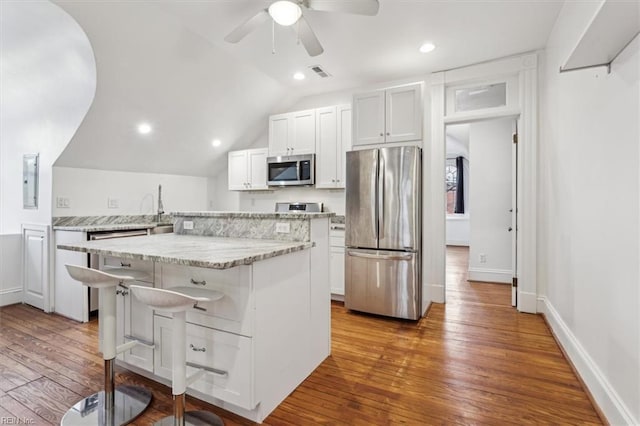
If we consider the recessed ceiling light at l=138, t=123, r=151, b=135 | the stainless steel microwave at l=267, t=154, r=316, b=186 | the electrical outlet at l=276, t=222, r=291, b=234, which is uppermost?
the recessed ceiling light at l=138, t=123, r=151, b=135

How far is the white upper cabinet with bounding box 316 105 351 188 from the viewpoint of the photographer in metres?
3.95

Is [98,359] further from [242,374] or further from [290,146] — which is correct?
[290,146]

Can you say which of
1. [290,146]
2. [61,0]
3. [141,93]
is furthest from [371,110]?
[61,0]

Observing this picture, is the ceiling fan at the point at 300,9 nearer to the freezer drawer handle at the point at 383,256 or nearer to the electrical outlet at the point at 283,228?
the electrical outlet at the point at 283,228

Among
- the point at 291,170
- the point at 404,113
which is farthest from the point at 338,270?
the point at 404,113

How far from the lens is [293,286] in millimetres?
1996

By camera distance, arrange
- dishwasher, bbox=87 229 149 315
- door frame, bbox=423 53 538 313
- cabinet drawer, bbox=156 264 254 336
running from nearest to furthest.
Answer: cabinet drawer, bbox=156 264 254 336 → dishwasher, bbox=87 229 149 315 → door frame, bbox=423 53 538 313

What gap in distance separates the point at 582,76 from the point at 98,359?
13.2 ft

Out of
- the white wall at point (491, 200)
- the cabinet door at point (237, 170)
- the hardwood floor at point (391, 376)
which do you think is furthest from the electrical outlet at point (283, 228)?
the white wall at point (491, 200)

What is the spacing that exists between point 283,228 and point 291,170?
2283 mm

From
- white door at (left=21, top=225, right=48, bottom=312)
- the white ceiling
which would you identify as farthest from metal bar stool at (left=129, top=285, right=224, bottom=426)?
white door at (left=21, top=225, right=48, bottom=312)

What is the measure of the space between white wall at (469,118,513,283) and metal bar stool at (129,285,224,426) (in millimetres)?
4422

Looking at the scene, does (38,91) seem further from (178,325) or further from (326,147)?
(178,325)

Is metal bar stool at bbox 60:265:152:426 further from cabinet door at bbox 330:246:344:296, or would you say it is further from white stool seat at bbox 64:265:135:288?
cabinet door at bbox 330:246:344:296
